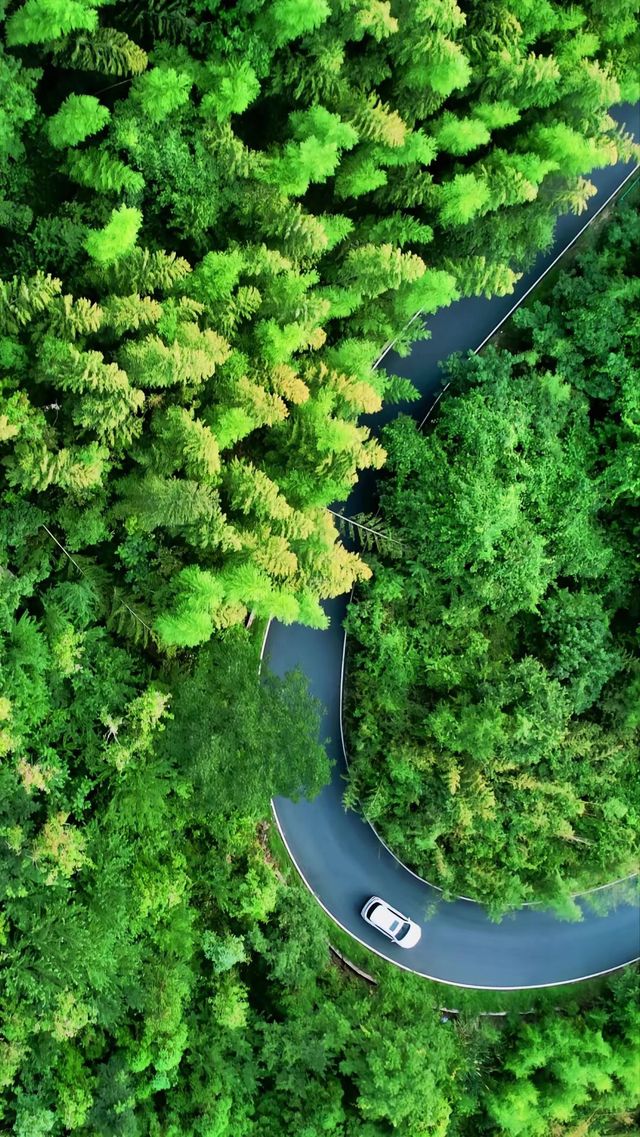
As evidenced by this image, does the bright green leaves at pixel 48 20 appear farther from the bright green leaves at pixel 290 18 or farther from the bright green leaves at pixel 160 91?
the bright green leaves at pixel 290 18

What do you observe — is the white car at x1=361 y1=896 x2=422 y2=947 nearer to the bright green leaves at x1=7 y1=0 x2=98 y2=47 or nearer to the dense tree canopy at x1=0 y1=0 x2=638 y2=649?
the dense tree canopy at x1=0 y1=0 x2=638 y2=649

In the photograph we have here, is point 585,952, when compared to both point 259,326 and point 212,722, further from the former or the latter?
point 259,326

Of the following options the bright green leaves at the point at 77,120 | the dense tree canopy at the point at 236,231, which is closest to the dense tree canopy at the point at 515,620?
the dense tree canopy at the point at 236,231

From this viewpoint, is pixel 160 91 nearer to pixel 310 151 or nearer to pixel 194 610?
pixel 310 151

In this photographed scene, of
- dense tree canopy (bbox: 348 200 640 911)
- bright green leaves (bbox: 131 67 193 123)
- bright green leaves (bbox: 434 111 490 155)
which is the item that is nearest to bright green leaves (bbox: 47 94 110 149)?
bright green leaves (bbox: 131 67 193 123)

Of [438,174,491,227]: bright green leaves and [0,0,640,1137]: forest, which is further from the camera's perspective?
[438,174,491,227]: bright green leaves

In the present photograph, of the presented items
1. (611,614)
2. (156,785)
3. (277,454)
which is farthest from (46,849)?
(611,614)
